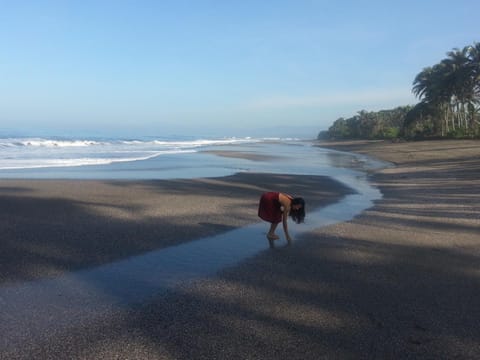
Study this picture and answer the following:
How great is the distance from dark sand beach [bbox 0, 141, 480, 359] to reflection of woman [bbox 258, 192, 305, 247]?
57 centimetres

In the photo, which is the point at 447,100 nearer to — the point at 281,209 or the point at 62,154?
the point at 62,154

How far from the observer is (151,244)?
314 inches

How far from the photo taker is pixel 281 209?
8188 mm

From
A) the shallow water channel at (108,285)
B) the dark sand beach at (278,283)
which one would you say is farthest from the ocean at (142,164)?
the shallow water channel at (108,285)

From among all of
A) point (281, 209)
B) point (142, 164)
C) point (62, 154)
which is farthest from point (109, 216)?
point (62, 154)

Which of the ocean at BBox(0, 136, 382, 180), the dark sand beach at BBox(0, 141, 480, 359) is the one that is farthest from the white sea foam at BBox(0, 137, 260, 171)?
the dark sand beach at BBox(0, 141, 480, 359)

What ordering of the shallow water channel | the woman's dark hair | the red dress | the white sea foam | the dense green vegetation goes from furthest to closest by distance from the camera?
the dense green vegetation < the white sea foam < the red dress < the woman's dark hair < the shallow water channel

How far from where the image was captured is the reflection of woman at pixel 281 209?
798 centimetres

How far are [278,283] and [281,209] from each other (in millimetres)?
2468

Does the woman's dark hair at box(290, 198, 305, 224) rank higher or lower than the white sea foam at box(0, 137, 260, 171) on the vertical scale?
lower

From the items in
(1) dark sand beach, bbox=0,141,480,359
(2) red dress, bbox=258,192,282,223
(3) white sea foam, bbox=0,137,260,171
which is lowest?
(1) dark sand beach, bbox=0,141,480,359

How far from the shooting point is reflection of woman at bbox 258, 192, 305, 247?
798 centimetres

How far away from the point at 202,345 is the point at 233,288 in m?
1.65

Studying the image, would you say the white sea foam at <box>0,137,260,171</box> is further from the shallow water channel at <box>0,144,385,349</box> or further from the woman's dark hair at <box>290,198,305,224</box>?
the woman's dark hair at <box>290,198,305,224</box>
